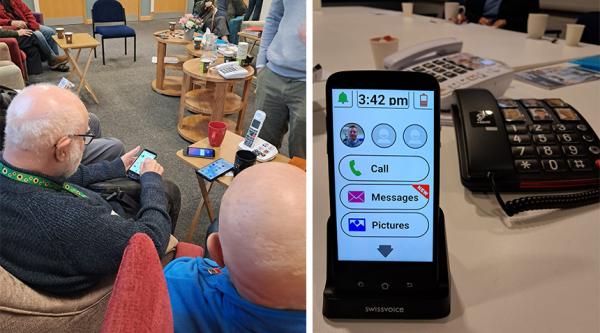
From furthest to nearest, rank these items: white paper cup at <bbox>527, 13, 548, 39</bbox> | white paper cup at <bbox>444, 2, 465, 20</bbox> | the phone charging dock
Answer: white paper cup at <bbox>444, 2, 465, 20</bbox> → white paper cup at <bbox>527, 13, 548, 39</bbox> → the phone charging dock

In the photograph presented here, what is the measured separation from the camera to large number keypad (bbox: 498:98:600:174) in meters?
0.54

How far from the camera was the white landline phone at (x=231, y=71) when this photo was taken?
7.68 ft

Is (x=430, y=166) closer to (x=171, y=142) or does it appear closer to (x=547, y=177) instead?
(x=547, y=177)

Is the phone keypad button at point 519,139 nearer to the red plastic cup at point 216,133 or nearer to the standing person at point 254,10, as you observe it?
the red plastic cup at point 216,133

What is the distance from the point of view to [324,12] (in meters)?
1.84

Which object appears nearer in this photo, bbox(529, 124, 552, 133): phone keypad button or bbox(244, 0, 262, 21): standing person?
bbox(529, 124, 552, 133): phone keypad button

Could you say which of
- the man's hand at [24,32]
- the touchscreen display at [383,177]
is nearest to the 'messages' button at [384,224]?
the touchscreen display at [383,177]

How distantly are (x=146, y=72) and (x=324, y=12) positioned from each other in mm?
869

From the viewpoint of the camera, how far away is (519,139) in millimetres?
560

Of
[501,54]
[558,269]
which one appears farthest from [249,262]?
[501,54]

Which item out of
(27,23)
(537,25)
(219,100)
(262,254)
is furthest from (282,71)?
(219,100)

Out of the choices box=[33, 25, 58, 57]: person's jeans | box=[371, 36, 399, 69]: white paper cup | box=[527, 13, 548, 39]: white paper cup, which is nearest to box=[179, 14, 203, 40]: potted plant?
box=[33, 25, 58, 57]: person's jeans

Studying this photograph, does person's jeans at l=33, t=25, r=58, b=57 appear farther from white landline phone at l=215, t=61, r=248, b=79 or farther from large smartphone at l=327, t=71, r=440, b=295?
white landline phone at l=215, t=61, r=248, b=79

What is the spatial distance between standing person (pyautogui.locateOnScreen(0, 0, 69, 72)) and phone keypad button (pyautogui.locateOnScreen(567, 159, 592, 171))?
0.96 metres
